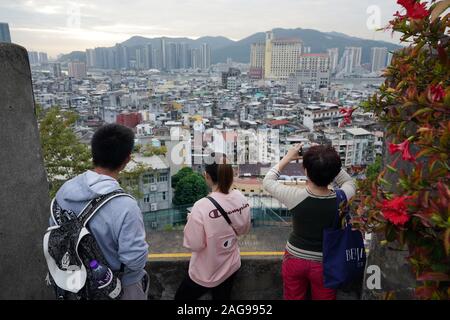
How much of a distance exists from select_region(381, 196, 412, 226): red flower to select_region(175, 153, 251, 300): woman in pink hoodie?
895mm

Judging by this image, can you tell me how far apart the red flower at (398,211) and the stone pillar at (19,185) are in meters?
1.36

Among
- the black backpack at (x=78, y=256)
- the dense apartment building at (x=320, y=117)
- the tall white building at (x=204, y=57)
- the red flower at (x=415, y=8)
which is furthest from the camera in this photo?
the tall white building at (x=204, y=57)

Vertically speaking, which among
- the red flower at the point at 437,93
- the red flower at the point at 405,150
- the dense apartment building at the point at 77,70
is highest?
the red flower at the point at 437,93

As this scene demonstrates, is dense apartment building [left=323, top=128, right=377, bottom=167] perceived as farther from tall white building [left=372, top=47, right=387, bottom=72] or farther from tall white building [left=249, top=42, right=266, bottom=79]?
tall white building [left=249, top=42, right=266, bottom=79]

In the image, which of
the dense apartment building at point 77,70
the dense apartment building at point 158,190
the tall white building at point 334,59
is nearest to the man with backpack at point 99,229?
the dense apartment building at point 158,190

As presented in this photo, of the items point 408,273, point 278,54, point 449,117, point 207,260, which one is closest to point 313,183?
point 408,273

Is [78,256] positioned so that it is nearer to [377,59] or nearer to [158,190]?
[158,190]

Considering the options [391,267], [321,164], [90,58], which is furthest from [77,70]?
[391,267]

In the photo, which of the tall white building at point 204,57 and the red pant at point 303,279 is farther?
the tall white building at point 204,57

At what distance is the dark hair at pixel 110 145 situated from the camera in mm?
1298

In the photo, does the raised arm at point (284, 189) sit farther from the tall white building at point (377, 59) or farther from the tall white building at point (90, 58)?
the tall white building at point (90, 58)

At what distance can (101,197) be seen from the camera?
123 centimetres
